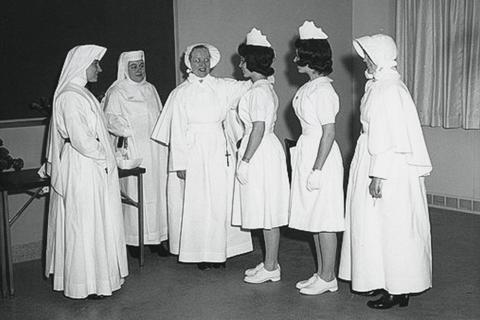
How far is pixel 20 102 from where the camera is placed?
5535 mm

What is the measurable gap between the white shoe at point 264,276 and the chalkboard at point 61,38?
213 centimetres

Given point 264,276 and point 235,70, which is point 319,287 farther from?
point 235,70

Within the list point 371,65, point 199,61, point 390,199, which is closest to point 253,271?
point 390,199

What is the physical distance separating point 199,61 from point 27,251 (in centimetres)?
207

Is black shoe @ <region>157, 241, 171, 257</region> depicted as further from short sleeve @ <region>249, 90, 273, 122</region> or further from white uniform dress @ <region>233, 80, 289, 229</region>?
short sleeve @ <region>249, 90, 273, 122</region>

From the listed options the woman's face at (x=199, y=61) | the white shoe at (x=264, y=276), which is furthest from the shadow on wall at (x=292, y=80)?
the white shoe at (x=264, y=276)

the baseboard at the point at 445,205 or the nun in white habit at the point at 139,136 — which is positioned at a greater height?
the nun in white habit at the point at 139,136

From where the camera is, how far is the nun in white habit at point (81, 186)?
177 inches

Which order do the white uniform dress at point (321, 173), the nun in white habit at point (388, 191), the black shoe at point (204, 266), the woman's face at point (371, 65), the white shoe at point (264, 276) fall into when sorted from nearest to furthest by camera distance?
the nun in white habit at point (388, 191) < the woman's face at point (371, 65) < the white uniform dress at point (321, 173) < the white shoe at point (264, 276) < the black shoe at point (204, 266)

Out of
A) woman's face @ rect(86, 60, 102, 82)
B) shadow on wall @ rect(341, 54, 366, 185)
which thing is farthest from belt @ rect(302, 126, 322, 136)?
shadow on wall @ rect(341, 54, 366, 185)

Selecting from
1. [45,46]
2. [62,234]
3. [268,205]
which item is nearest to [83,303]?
[62,234]

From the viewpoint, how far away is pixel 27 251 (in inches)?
225

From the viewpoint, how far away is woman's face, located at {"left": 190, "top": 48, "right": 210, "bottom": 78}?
5121 mm

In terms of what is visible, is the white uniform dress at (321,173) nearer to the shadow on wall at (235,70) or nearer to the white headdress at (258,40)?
the white headdress at (258,40)
